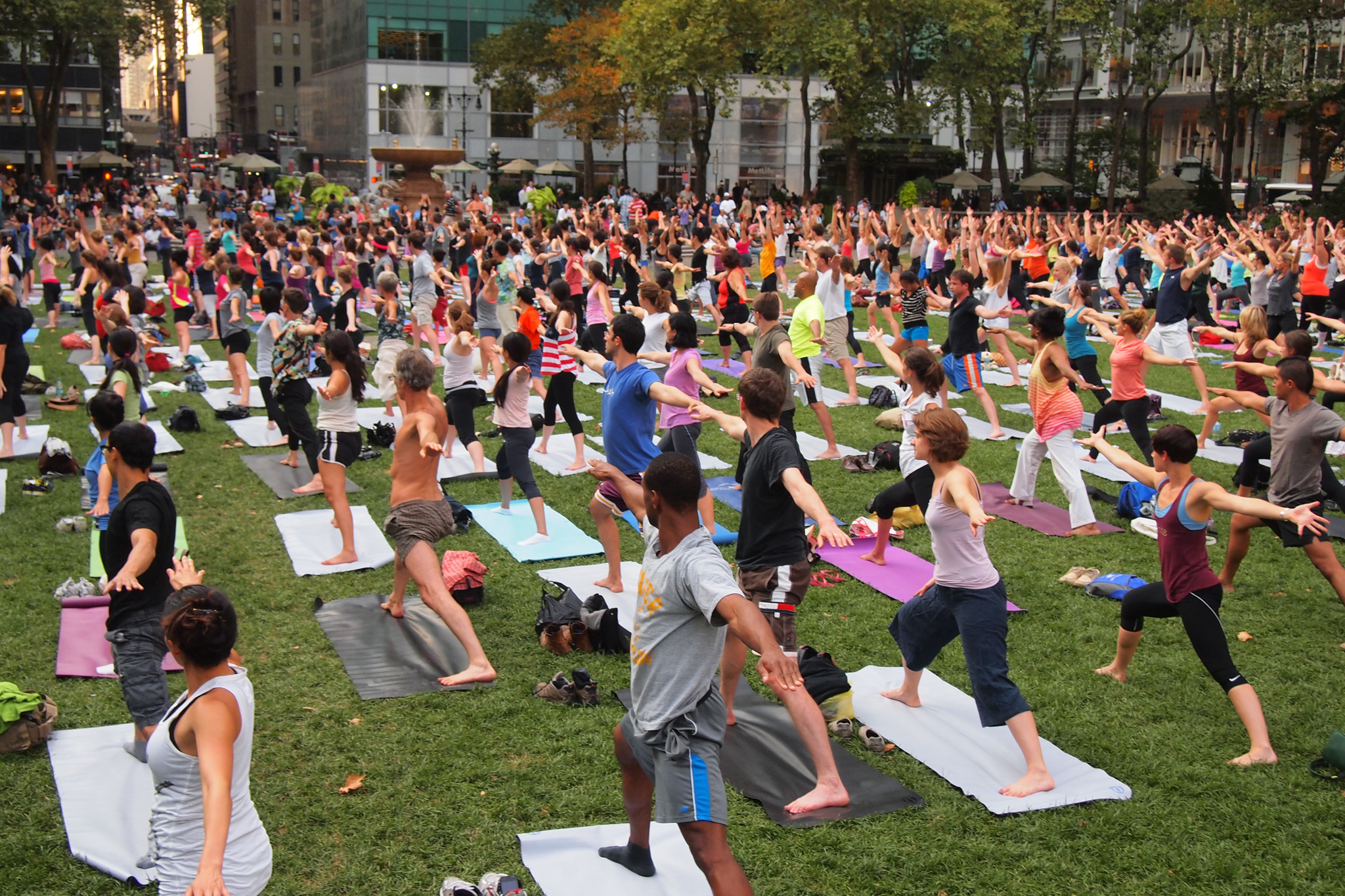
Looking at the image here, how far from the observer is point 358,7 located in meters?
64.3

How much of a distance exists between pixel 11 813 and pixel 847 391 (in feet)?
39.0

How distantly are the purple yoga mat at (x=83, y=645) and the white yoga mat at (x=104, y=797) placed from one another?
71cm

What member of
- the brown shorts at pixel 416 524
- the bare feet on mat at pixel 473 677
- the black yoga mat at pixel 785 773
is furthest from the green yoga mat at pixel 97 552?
the black yoga mat at pixel 785 773

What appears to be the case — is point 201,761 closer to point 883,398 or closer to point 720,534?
point 720,534

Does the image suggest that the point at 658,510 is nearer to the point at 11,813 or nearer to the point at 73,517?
the point at 11,813

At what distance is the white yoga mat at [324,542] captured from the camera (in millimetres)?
8609

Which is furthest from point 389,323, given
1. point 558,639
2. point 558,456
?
point 558,639

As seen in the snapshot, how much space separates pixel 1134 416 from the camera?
10375 mm

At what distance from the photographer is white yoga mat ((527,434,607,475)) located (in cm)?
1145

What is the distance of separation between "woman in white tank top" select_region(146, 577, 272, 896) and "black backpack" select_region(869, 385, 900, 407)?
1145cm

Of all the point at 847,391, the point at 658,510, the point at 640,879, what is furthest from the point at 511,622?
the point at 847,391

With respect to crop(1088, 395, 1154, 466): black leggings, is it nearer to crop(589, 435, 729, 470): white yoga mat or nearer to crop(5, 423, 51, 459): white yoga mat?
crop(589, 435, 729, 470): white yoga mat

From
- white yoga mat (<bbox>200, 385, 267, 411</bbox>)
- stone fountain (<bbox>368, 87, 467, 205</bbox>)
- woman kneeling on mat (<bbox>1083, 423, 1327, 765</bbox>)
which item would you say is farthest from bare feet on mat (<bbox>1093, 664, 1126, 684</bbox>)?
stone fountain (<bbox>368, 87, 467, 205</bbox>)

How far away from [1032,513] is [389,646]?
5819 mm
